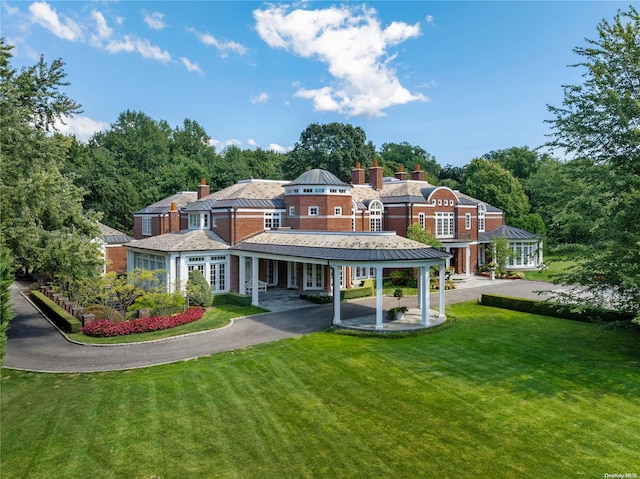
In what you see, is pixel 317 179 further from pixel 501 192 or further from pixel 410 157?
pixel 410 157

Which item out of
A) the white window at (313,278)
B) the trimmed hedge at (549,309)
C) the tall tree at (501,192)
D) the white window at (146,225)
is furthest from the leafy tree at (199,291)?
the tall tree at (501,192)

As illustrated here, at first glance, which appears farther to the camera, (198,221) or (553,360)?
(198,221)

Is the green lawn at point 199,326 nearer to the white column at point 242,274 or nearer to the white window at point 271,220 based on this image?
the white column at point 242,274

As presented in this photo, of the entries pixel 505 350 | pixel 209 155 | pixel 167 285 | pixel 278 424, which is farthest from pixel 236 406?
pixel 209 155

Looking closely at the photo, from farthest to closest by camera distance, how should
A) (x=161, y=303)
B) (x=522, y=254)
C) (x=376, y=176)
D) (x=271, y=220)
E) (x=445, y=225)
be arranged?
(x=522, y=254), (x=376, y=176), (x=445, y=225), (x=271, y=220), (x=161, y=303)

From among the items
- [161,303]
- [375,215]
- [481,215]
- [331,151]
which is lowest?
[161,303]

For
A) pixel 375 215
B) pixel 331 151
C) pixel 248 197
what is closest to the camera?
pixel 248 197

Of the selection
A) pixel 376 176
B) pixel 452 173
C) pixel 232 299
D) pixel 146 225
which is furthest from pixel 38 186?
pixel 452 173
